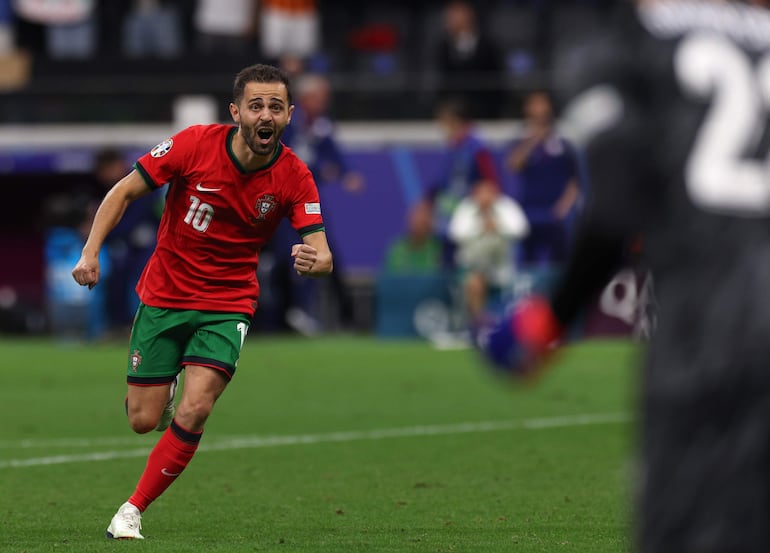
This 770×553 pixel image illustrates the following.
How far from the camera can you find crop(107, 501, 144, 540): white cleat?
7359 mm

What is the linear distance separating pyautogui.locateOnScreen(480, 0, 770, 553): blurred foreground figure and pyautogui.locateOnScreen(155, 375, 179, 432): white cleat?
14.5 ft

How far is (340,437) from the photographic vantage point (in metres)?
11.5

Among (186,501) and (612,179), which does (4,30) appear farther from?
(612,179)

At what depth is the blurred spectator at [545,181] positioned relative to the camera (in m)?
19.0

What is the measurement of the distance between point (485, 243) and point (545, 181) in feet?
3.90

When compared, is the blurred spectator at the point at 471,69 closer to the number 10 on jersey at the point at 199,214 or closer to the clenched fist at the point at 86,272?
the number 10 on jersey at the point at 199,214

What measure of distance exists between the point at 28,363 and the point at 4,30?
896 cm

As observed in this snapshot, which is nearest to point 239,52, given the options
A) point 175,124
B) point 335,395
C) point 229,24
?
point 229,24

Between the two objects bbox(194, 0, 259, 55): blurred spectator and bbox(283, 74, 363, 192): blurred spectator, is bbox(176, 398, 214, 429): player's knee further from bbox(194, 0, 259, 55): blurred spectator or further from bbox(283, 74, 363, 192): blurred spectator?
bbox(194, 0, 259, 55): blurred spectator

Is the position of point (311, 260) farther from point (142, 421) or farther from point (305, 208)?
point (142, 421)

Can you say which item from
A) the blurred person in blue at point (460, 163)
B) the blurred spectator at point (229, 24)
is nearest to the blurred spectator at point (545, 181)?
the blurred person in blue at point (460, 163)

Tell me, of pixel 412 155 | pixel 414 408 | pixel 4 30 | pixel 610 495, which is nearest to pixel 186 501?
pixel 610 495

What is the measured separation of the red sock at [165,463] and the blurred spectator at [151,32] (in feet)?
58.3

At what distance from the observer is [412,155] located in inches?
880
